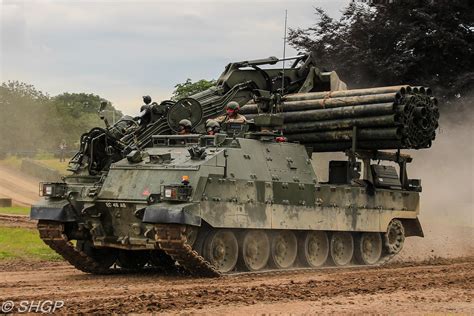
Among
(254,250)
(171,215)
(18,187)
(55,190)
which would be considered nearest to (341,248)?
(254,250)

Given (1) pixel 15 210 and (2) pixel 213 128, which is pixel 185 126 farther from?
(1) pixel 15 210

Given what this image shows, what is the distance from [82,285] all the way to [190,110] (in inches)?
263

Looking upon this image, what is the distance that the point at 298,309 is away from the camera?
1355cm

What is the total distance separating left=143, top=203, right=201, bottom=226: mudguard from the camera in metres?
17.5

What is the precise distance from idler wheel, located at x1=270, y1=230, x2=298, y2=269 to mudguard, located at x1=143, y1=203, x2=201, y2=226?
3.26 metres

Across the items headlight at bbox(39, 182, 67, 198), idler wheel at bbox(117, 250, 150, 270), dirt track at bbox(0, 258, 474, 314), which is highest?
headlight at bbox(39, 182, 67, 198)

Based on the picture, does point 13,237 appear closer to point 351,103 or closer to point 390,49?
Result: point 351,103

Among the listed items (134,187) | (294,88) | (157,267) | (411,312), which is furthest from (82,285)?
(294,88)

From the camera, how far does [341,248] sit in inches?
905

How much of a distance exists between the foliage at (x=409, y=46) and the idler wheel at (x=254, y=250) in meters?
16.9

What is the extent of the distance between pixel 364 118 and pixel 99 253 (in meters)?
7.20

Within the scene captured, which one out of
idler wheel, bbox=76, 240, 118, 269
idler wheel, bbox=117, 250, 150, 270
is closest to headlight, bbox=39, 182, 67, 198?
idler wheel, bbox=76, 240, 118, 269

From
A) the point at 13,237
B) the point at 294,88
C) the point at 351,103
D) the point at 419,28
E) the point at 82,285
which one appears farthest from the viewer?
the point at 419,28

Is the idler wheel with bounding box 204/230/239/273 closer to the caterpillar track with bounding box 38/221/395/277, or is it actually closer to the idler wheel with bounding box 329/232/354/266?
the caterpillar track with bounding box 38/221/395/277
